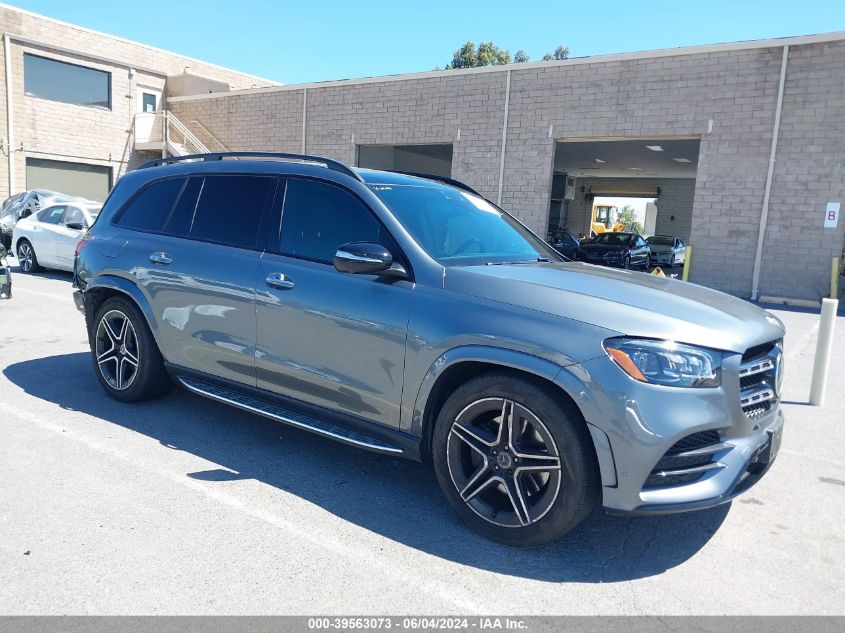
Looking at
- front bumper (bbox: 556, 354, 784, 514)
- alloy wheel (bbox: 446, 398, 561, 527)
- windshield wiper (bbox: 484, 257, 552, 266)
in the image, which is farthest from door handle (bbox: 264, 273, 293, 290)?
front bumper (bbox: 556, 354, 784, 514)

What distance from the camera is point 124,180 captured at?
5449 mm

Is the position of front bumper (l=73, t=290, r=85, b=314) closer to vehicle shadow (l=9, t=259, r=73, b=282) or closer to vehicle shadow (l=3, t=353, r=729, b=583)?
vehicle shadow (l=3, t=353, r=729, b=583)

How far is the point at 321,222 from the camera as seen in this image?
408 cm

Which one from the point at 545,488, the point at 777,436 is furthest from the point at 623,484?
the point at 777,436

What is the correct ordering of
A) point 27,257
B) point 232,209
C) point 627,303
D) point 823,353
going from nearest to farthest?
point 627,303 < point 232,209 < point 823,353 < point 27,257

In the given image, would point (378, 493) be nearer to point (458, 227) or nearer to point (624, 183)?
point (458, 227)

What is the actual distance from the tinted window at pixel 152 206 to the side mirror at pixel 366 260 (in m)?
2.15

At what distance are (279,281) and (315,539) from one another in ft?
5.22

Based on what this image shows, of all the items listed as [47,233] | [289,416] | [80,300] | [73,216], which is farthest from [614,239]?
[289,416]

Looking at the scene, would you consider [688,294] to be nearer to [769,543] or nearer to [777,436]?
[777,436]

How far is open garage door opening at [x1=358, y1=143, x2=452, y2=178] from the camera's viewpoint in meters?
22.7

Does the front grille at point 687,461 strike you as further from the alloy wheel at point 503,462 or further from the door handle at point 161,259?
the door handle at point 161,259

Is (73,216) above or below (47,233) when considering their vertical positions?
above

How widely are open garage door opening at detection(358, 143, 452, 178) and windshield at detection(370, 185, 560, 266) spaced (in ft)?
55.7
